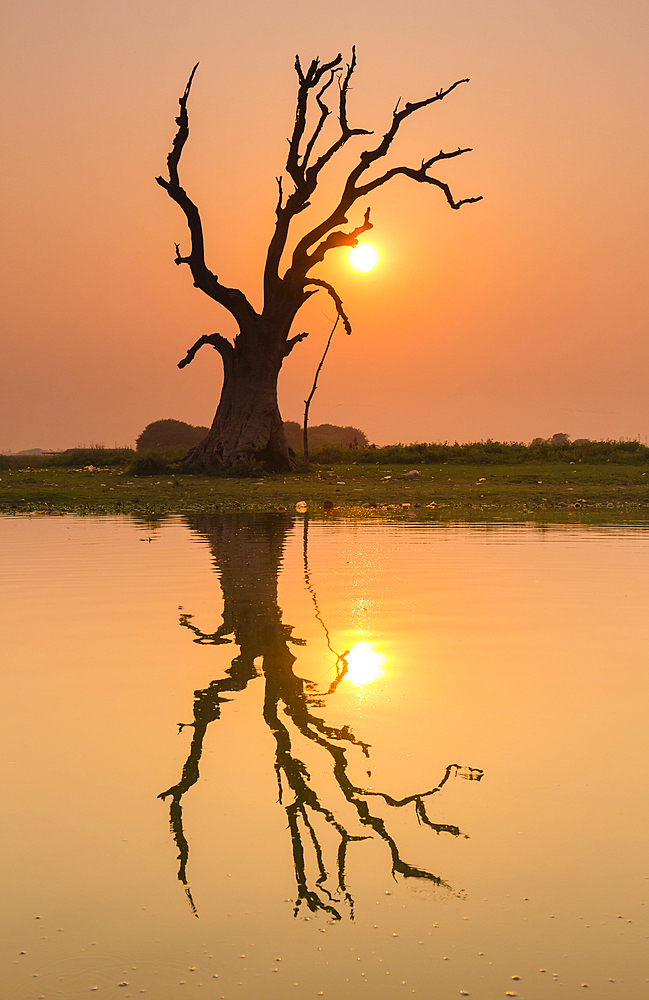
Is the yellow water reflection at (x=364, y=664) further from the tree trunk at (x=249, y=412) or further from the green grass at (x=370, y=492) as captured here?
the tree trunk at (x=249, y=412)

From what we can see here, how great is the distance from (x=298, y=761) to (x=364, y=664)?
5.67 ft

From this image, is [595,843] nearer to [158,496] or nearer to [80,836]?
[80,836]

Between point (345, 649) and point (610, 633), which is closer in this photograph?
point (345, 649)

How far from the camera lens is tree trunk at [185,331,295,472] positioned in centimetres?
3388

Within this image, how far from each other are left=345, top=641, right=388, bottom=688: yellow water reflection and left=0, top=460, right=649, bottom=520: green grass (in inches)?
481

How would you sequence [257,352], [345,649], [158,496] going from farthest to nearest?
[257,352], [158,496], [345,649]

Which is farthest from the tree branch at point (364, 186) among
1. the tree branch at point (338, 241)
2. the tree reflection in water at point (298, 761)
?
the tree reflection in water at point (298, 761)

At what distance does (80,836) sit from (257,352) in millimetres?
32342

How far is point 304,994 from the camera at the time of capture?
6.89ft

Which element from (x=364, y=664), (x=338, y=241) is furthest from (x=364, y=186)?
(x=364, y=664)

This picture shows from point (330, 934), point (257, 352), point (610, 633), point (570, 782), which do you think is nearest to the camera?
point (330, 934)

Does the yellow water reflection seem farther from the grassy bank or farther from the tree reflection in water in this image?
the grassy bank

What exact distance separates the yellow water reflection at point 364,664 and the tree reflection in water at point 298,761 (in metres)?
0.06

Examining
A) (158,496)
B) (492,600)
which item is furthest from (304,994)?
(158,496)
